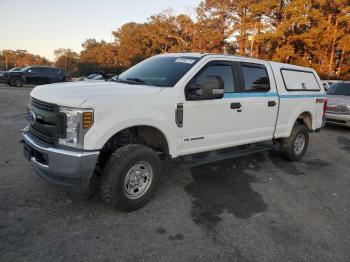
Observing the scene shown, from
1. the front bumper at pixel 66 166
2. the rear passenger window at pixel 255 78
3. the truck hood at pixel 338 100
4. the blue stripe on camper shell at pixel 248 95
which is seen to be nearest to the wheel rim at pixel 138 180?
the front bumper at pixel 66 166

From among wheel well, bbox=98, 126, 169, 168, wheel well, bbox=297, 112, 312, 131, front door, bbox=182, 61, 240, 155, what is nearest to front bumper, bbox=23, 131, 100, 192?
wheel well, bbox=98, 126, 169, 168

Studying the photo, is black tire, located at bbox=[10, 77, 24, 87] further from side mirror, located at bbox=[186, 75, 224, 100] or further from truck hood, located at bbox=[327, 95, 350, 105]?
side mirror, located at bbox=[186, 75, 224, 100]

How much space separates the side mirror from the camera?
390 centimetres

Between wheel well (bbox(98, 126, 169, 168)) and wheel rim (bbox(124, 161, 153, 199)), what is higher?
wheel well (bbox(98, 126, 169, 168))

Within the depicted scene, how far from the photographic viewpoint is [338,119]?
10117 mm

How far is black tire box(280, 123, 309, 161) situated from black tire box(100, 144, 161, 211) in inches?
132

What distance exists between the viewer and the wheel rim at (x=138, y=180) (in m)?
3.62

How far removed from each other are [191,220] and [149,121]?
1.26 meters

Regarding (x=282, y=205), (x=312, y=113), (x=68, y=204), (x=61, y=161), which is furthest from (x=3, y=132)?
(x=312, y=113)

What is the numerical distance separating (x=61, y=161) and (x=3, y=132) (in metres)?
5.23

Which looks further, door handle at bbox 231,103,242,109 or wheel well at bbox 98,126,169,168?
door handle at bbox 231,103,242,109

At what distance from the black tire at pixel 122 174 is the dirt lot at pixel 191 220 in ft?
0.57

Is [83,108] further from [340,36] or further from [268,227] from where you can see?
[340,36]

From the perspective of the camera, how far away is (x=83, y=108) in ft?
10.2
